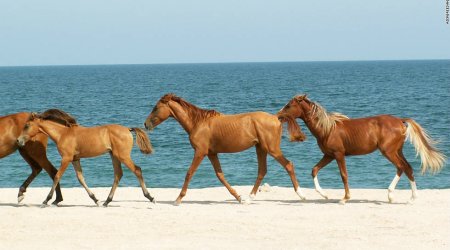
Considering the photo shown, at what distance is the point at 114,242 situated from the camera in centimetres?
1043

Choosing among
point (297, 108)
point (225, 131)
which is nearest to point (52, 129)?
point (225, 131)

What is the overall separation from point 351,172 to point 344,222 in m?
12.3

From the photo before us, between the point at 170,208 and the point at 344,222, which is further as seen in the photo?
the point at 170,208

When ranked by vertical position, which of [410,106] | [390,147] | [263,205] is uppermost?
[390,147]

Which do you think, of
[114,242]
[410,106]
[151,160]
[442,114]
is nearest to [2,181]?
[151,160]

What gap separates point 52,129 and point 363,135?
532cm

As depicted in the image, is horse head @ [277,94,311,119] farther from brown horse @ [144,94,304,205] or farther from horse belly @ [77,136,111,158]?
horse belly @ [77,136,111,158]

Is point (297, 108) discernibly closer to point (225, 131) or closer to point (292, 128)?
point (292, 128)

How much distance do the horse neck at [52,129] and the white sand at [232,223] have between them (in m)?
1.25

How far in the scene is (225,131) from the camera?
43.8 ft

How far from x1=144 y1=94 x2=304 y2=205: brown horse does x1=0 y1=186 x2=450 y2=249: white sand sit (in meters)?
0.83

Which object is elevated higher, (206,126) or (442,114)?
(206,126)

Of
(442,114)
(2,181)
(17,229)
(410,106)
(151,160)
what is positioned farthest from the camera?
(410,106)

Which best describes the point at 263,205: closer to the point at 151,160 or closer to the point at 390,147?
the point at 390,147
